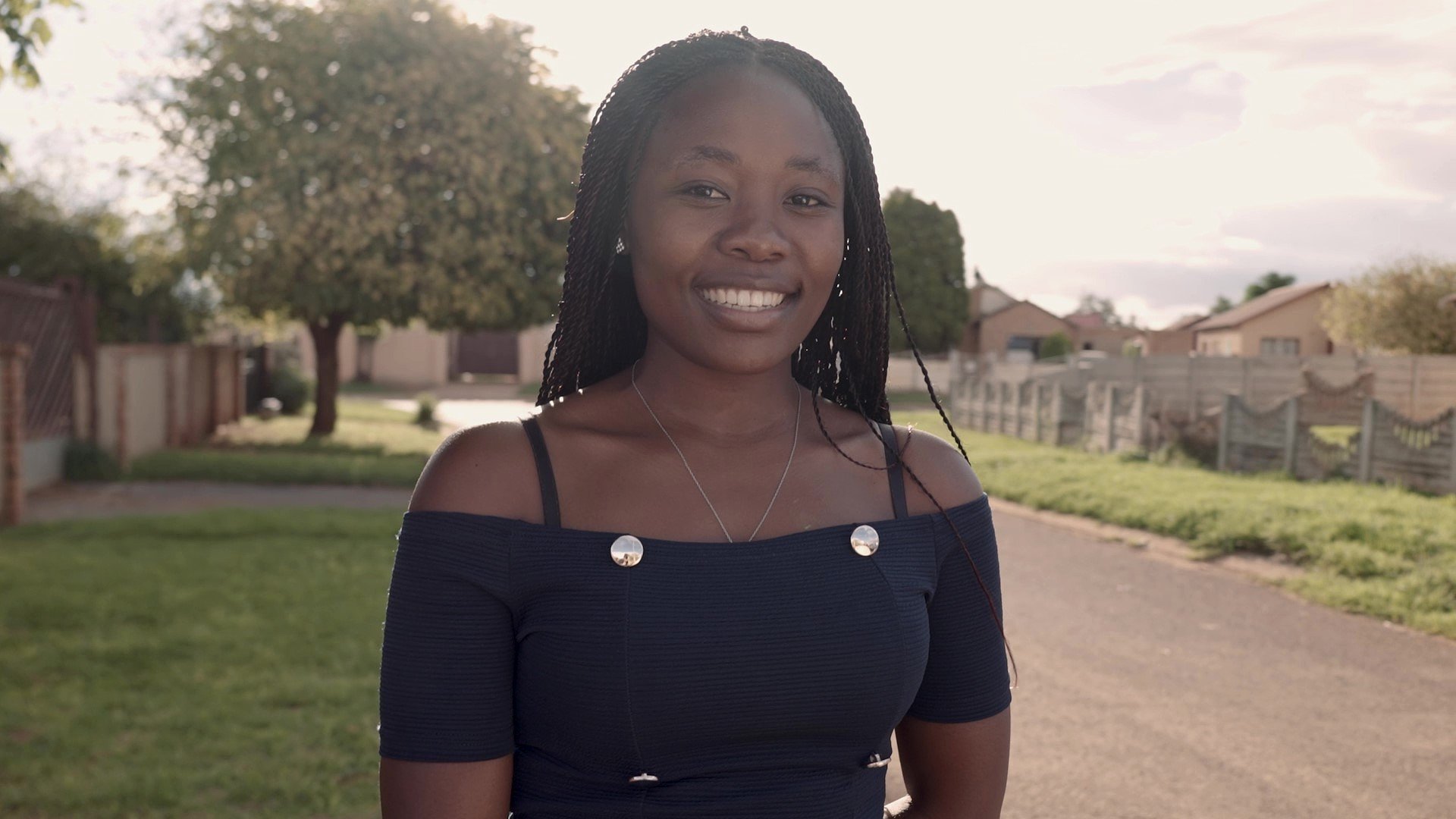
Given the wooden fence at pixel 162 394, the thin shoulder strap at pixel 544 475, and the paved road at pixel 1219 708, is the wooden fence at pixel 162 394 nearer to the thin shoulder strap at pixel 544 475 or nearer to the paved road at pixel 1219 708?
the paved road at pixel 1219 708

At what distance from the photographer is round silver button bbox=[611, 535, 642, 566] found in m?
1.85

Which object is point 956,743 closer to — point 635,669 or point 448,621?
point 635,669

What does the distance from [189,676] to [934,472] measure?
5700mm

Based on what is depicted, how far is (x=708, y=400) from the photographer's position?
6.93 ft

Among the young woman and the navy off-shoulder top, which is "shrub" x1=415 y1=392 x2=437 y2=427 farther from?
the navy off-shoulder top

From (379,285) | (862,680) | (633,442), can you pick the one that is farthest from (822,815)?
(379,285)

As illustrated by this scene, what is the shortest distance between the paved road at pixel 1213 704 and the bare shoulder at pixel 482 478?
319 centimetres

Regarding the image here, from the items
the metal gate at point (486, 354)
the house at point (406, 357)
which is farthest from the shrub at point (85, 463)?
the metal gate at point (486, 354)

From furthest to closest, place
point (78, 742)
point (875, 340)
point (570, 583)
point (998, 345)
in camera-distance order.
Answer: point (998, 345), point (78, 742), point (875, 340), point (570, 583)

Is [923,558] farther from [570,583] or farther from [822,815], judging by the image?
[570,583]

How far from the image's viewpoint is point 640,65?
2.10 m

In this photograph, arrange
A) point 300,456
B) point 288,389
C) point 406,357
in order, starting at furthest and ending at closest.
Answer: point 406,357
point 288,389
point 300,456

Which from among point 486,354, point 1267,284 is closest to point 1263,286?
point 1267,284

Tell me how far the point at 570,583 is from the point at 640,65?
2.80ft
